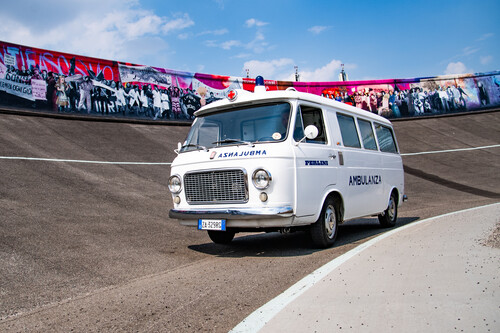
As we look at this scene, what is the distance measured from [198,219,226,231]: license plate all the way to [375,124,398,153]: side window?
4791 mm

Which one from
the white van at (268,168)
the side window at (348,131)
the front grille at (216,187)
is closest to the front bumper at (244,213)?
the white van at (268,168)

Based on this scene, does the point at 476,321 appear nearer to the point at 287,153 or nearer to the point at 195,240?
the point at 287,153

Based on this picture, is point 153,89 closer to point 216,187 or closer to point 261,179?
point 216,187

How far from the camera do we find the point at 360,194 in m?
8.29

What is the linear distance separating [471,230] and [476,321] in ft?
15.0

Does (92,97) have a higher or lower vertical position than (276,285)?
higher

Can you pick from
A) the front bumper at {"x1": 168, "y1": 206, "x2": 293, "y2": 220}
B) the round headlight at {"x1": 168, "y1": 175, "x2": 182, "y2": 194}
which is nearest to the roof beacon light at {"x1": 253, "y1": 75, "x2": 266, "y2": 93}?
the round headlight at {"x1": 168, "y1": 175, "x2": 182, "y2": 194}

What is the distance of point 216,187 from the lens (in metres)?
6.79

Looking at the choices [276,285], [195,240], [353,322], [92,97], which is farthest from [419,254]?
[92,97]

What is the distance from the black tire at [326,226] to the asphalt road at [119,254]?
0.59 ft

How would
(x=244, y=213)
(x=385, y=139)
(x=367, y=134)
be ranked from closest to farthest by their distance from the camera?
(x=244, y=213) < (x=367, y=134) < (x=385, y=139)

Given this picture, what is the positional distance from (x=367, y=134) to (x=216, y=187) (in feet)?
12.8

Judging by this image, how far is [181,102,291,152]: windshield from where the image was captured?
6.77 m

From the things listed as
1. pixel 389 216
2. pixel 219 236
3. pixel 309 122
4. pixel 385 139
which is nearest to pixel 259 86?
pixel 309 122
